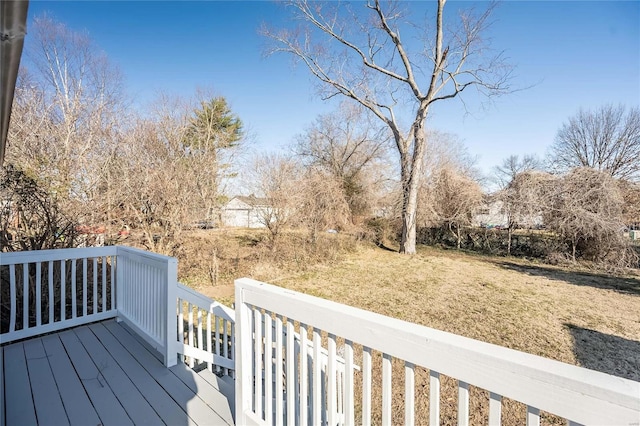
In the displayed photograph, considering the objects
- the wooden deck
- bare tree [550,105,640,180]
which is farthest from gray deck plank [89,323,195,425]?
bare tree [550,105,640,180]

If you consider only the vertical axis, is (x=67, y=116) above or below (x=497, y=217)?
above

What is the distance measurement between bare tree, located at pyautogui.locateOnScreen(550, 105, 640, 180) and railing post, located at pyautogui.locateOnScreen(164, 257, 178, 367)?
15.1m

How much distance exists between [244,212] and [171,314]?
960cm

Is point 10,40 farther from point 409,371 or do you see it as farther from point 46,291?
point 46,291

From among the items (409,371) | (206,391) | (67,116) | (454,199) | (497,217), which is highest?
(67,116)

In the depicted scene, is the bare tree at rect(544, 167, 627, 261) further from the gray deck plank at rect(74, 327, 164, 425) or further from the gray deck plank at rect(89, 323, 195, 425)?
the gray deck plank at rect(74, 327, 164, 425)

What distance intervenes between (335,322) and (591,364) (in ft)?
12.3

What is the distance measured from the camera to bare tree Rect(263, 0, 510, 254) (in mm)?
9695

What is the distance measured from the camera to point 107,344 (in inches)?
104

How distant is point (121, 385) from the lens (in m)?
2.10

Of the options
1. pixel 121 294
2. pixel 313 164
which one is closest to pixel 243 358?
pixel 121 294

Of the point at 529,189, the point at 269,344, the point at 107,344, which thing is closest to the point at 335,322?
the point at 269,344

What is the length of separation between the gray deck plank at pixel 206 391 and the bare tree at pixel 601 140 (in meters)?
15.1

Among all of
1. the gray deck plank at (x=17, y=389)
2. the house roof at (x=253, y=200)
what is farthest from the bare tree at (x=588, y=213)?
the gray deck plank at (x=17, y=389)
